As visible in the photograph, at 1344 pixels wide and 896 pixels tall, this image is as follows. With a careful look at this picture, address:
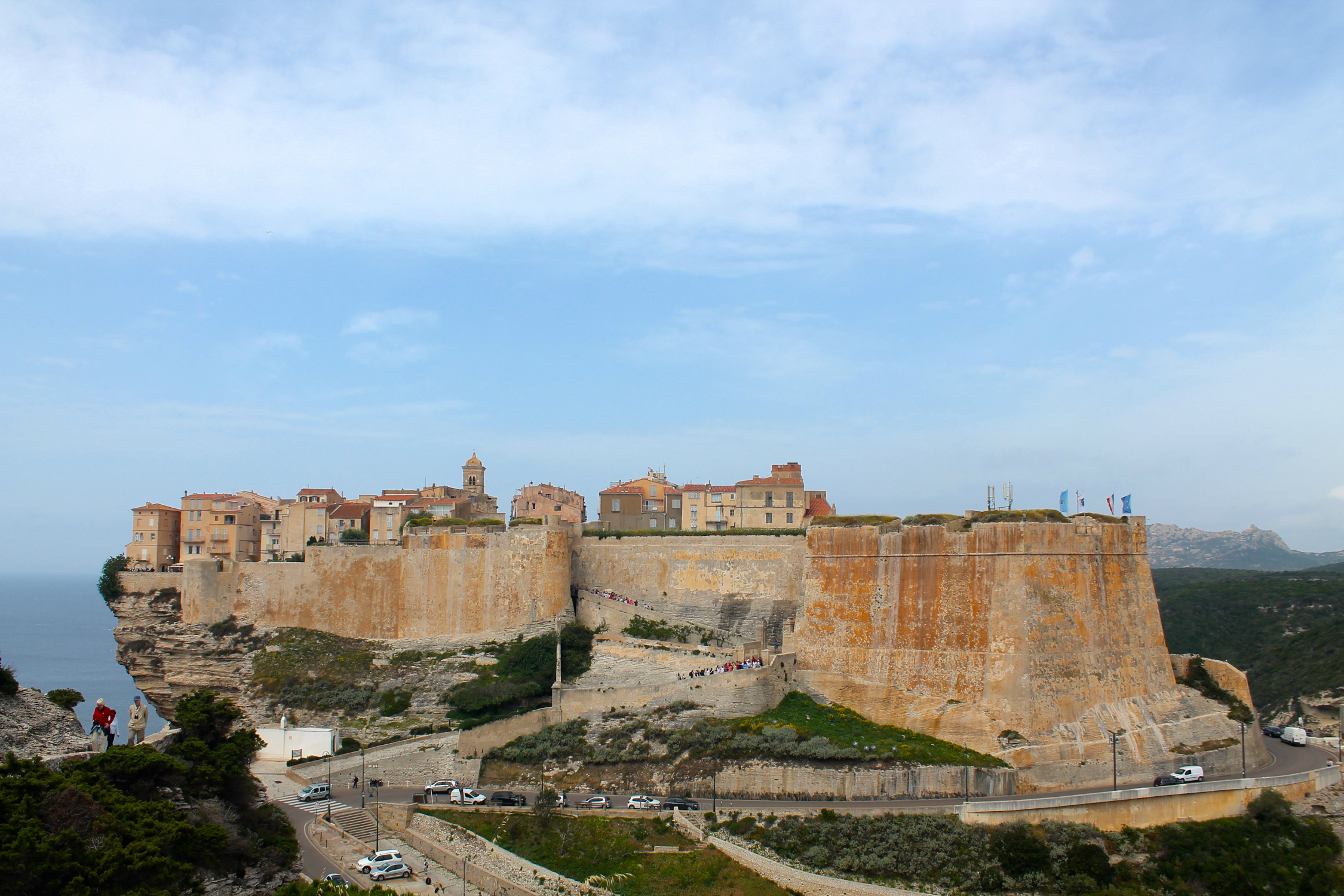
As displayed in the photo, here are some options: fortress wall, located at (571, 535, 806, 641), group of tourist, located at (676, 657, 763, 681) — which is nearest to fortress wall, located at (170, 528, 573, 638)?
fortress wall, located at (571, 535, 806, 641)

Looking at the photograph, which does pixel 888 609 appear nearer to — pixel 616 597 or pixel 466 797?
pixel 616 597

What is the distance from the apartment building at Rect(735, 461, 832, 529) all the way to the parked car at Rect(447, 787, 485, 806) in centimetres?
2054

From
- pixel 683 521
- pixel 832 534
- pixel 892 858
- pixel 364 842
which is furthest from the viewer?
pixel 683 521

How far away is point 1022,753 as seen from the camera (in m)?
33.0

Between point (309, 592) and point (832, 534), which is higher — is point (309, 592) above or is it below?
below

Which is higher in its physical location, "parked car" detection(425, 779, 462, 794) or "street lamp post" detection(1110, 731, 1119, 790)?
"street lamp post" detection(1110, 731, 1119, 790)

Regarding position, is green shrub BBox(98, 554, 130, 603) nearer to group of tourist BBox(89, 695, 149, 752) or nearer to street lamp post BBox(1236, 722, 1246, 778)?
group of tourist BBox(89, 695, 149, 752)

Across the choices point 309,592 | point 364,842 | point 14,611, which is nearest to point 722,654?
point 364,842

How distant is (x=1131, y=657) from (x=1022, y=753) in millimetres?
6689

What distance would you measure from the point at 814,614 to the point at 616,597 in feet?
36.3

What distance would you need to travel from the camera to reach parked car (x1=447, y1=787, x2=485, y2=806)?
33938mm

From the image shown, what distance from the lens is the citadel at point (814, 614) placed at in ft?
113

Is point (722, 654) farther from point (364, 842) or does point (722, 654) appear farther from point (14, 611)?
point (14, 611)

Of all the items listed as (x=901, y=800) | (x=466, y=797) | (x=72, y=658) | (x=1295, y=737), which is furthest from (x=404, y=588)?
(x=72, y=658)
